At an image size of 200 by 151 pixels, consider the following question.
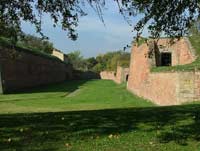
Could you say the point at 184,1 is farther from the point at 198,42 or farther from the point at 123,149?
the point at 198,42

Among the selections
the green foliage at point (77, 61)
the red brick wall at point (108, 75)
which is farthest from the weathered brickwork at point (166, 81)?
the green foliage at point (77, 61)

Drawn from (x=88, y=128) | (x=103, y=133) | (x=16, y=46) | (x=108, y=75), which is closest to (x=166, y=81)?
(x=16, y=46)

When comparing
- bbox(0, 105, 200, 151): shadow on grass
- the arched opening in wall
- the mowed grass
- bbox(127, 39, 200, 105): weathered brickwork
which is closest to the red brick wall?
bbox(127, 39, 200, 105): weathered brickwork

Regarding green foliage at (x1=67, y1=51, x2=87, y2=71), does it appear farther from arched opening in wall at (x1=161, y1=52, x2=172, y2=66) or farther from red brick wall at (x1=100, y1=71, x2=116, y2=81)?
arched opening in wall at (x1=161, y1=52, x2=172, y2=66)

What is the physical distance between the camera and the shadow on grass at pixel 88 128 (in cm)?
873

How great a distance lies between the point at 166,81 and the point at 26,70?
28380 mm

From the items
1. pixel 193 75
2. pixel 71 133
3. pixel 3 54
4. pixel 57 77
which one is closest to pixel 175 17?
pixel 71 133

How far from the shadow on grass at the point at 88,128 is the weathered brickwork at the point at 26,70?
63.1 feet

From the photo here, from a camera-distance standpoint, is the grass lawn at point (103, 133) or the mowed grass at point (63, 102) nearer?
the grass lawn at point (103, 133)

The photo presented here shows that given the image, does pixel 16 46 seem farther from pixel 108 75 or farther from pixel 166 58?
pixel 108 75

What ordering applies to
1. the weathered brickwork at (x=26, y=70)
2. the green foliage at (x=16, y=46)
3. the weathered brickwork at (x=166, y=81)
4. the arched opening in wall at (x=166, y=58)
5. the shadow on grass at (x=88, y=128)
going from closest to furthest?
the shadow on grass at (x=88, y=128) < the green foliage at (x=16, y=46) < the weathered brickwork at (x=166, y=81) < the arched opening in wall at (x=166, y=58) < the weathered brickwork at (x=26, y=70)

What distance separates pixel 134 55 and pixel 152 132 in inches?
1292

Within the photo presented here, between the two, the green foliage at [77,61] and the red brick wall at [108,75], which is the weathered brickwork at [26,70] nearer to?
the red brick wall at [108,75]

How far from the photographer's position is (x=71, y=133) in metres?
9.54
